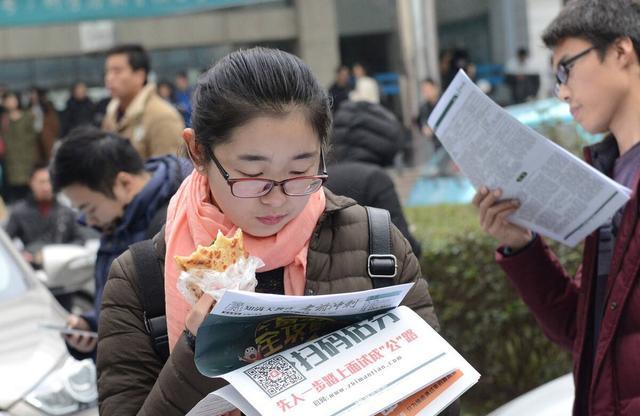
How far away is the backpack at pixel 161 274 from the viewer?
203cm

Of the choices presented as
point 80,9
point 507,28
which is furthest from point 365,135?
point 507,28

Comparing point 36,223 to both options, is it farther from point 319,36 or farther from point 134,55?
point 319,36

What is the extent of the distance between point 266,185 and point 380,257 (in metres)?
0.26

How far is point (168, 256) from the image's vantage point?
2.03 meters

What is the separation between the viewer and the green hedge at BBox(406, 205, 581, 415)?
5.55 meters

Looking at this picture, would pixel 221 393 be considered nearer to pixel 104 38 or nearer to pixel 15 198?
pixel 104 38

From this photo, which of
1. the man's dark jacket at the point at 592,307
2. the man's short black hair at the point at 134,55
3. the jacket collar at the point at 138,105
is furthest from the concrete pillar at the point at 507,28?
the man's dark jacket at the point at 592,307

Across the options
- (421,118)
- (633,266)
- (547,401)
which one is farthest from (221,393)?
(421,118)

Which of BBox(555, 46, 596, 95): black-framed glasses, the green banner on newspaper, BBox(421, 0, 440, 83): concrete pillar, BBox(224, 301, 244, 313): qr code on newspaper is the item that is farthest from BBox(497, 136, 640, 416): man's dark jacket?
BBox(421, 0, 440, 83): concrete pillar

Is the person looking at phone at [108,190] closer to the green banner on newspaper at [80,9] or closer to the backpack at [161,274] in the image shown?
the backpack at [161,274]

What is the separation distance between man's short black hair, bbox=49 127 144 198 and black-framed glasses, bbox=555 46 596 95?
1502mm

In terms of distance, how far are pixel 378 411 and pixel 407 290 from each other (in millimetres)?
246

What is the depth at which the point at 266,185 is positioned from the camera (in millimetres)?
1943

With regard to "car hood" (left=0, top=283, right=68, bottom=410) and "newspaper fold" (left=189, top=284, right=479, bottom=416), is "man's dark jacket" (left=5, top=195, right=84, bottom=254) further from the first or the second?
"newspaper fold" (left=189, top=284, right=479, bottom=416)
